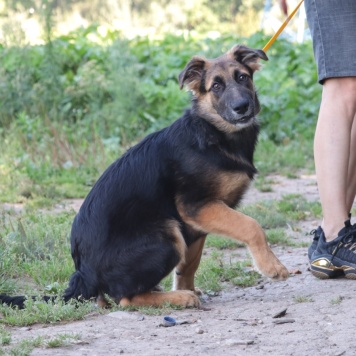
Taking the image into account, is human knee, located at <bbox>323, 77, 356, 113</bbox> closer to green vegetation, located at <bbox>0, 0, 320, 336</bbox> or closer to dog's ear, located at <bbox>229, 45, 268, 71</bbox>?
dog's ear, located at <bbox>229, 45, 268, 71</bbox>

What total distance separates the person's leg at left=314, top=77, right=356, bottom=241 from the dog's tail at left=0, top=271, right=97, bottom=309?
162 cm

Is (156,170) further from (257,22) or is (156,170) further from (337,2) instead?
(257,22)

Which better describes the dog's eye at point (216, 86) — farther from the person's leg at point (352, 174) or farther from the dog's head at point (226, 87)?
the person's leg at point (352, 174)

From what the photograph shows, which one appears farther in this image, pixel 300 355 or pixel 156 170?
pixel 156 170

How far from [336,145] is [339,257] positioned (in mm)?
718

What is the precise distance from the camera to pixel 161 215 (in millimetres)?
4656

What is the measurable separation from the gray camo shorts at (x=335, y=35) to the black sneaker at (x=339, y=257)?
3.26 ft

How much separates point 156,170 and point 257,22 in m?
18.7

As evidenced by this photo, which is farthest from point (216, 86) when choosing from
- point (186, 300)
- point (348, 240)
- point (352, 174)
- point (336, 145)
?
point (186, 300)

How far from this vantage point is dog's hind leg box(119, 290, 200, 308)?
459 cm

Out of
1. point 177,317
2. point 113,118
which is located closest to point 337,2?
point 177,317

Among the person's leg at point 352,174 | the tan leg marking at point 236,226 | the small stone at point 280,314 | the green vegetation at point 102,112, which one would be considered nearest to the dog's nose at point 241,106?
the tan leg marking at point 236,226

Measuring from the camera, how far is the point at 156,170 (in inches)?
184

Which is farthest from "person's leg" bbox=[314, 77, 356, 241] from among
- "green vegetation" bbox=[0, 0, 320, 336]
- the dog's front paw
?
"green vegetation" bbox=[0, 0, 320, 336]
